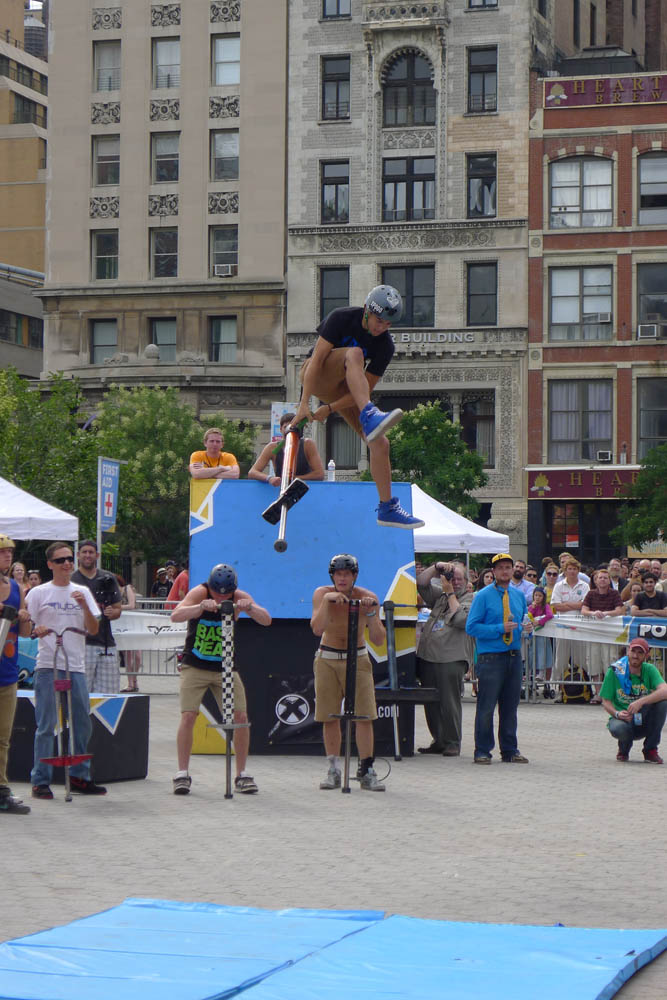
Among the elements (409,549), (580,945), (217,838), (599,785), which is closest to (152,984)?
(580,945)

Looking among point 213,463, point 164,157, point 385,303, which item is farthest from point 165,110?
point 385,303

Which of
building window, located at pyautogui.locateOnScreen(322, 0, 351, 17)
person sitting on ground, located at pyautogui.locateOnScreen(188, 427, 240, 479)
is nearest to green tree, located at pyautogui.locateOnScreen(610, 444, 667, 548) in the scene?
building window, located at pyautogui.locateOnScreen(322, 0, 351, 17)

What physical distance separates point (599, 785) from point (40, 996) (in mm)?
8961

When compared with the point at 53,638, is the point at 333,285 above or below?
above

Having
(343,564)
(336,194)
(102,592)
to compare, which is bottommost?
(102,592)

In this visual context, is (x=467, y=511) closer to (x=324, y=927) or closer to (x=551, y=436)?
(x=551, y=436)

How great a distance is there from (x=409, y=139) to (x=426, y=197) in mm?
2218

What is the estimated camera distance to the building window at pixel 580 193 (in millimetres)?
50844

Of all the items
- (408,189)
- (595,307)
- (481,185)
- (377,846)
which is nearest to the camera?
(377,846)

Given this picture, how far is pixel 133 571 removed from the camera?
54188 millimetres

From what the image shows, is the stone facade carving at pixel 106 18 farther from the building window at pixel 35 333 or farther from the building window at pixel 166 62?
the building window at pixel 35 333

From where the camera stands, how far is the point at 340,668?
47.0 ft

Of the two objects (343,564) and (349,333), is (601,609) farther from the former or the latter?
(349,333)

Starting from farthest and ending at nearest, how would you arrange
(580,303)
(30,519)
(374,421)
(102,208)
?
(102,208)
(580,303)
(30,519)
(374,421)
